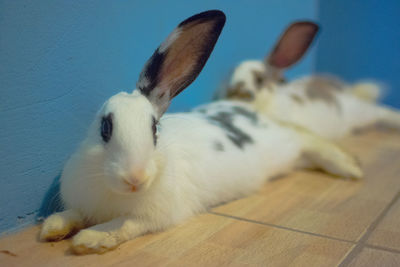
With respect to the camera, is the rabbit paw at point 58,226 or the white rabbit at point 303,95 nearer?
the rabbit paw at point 58,226

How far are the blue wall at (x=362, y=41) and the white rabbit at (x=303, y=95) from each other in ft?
0.45

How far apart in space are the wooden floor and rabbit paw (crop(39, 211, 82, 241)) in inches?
1.1

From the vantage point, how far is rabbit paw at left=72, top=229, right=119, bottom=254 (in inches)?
47.9

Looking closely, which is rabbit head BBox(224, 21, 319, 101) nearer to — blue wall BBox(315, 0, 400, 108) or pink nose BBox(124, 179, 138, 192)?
blue wall BBox(315, 0, 400, 108)

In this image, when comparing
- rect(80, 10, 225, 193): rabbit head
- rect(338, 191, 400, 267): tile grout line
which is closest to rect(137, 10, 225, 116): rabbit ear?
rect(80, 10, 225, 193): rabbit head

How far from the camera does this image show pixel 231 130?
1.85 m

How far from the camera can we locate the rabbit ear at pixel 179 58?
1.29 meters

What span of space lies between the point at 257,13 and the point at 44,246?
1.65 meters

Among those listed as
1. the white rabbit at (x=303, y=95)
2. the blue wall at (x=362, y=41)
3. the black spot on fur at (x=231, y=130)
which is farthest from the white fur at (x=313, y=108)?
the black spot on fur at (x=231, y=130)

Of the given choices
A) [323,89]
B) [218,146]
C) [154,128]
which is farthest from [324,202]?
[323,89]

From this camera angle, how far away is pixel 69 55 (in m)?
1.39

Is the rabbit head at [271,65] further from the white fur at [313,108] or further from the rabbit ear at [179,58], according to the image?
the rabbit ear at [179,58]

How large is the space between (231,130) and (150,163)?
2.30 ft

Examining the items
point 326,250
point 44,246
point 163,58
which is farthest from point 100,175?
point 326,250
